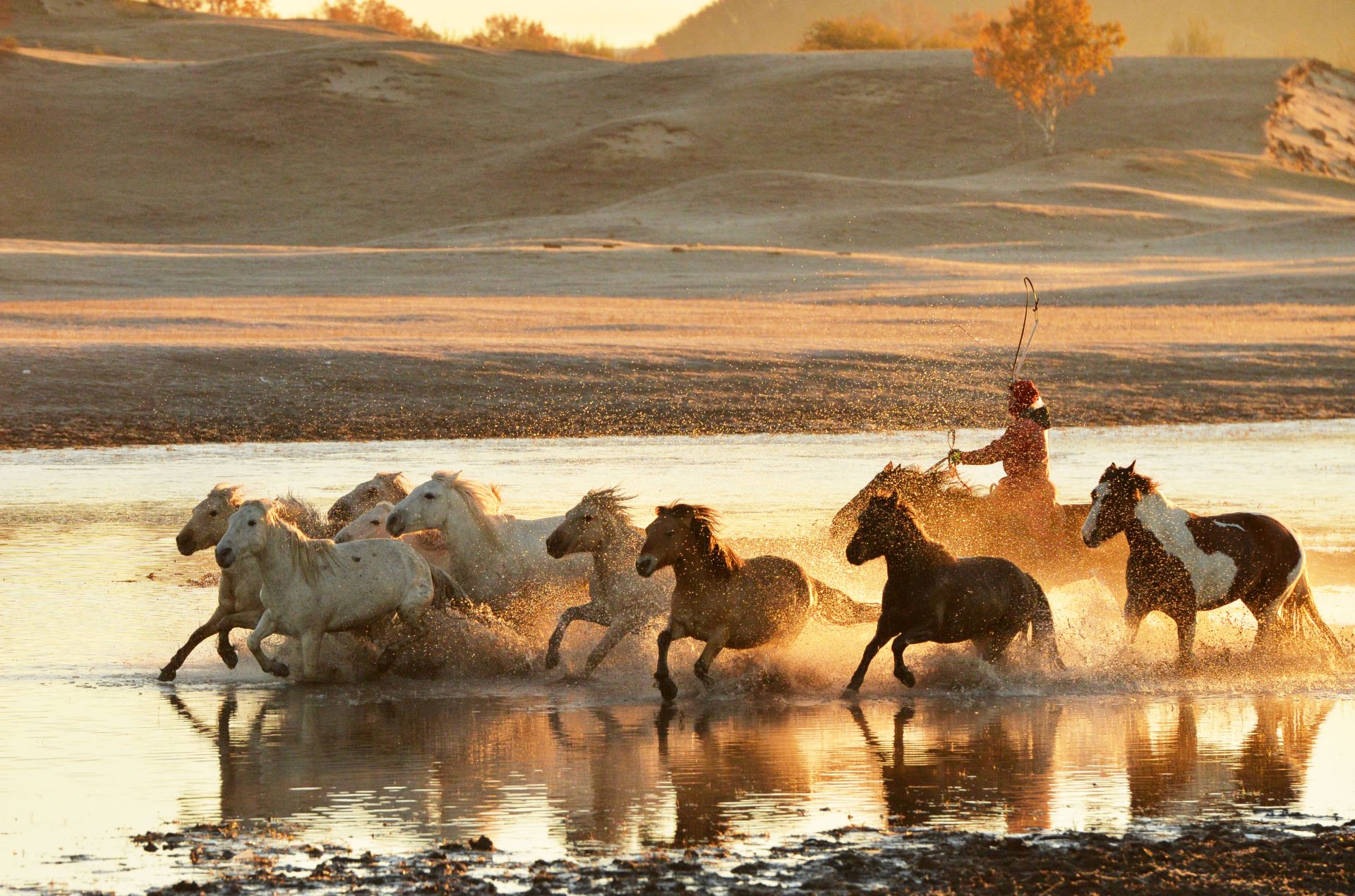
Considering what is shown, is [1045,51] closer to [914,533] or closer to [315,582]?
[914,533]

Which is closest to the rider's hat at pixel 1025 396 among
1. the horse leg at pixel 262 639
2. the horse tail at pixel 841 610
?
the horse tail at pixel 841 610

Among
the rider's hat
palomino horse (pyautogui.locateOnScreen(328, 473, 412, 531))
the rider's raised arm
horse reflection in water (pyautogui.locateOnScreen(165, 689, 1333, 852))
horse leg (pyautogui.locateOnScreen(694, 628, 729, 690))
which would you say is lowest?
horse reflection in water (pyautogui.locateOnScreen(165, 689, 1333, 852))

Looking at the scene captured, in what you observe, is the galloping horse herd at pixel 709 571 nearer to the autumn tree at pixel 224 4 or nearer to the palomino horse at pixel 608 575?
the palomino horse at pixel 608 575

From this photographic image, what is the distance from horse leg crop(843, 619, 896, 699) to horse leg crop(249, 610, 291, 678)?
3.10 m

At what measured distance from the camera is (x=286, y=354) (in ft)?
92.5

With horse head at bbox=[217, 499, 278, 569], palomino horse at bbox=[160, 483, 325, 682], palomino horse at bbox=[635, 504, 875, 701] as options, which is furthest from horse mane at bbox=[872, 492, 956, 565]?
palomino horse at bbox=[160, 483, 325, 682]

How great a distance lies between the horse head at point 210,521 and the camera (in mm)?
11133

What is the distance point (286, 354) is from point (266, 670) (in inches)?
699

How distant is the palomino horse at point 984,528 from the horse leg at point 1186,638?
98 cm

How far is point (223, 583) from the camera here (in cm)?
1108

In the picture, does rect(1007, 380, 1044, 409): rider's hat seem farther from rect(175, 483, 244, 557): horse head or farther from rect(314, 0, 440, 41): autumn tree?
rect(314, 0, 440, 41): autumn tree

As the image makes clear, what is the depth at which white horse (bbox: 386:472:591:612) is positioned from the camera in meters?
11.5

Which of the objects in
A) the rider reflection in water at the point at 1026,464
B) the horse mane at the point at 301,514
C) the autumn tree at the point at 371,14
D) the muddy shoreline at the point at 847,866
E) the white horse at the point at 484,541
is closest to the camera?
the muddy shoreline at the point at 847,866

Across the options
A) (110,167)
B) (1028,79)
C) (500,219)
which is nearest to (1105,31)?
(1028,79)
